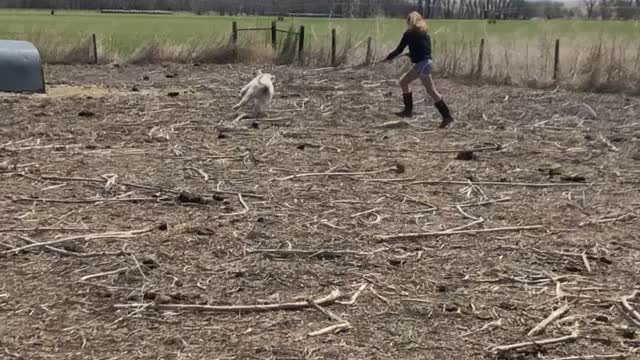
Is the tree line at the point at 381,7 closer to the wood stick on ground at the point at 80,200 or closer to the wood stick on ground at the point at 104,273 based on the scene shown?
the wood stick on ground at the point at 80,200

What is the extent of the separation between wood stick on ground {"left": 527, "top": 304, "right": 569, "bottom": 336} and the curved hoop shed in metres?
11.3

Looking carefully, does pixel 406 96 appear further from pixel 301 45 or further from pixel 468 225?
pixel 301 45

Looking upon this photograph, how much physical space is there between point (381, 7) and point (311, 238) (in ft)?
122

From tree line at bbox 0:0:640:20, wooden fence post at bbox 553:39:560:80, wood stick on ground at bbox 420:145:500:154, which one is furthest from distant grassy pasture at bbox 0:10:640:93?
tree line at bbox 0:0:640:20

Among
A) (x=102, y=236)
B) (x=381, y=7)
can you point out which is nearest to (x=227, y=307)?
(x=102, y=236)

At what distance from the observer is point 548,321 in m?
4.33

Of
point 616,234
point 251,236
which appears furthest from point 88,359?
point 616,234

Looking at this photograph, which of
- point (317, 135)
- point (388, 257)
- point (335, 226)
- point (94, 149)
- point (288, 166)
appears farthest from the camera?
point (317, 135)

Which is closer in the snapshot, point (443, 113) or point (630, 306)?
point (630, 306)

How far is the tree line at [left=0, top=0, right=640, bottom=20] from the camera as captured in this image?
4506 cm

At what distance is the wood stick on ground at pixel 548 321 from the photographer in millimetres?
4216

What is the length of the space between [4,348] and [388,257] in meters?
2.58

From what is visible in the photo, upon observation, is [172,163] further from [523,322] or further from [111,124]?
[523,322]

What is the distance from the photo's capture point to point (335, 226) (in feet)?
19.8
